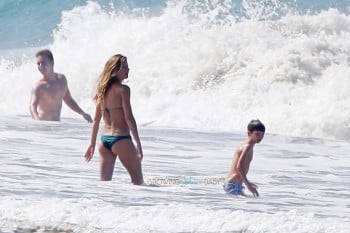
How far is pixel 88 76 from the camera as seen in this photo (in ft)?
69.2

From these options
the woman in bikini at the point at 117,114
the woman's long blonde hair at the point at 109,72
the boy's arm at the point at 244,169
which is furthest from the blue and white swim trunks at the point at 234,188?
the woman's long blonde hair at the point at 109,72

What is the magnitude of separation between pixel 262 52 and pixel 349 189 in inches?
396

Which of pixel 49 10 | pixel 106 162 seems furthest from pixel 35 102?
pixel 49 10

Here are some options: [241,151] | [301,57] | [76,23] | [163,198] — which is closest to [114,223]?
[163,198]

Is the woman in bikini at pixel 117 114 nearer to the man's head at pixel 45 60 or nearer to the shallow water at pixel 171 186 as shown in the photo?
the shallow water at pixel 171 186

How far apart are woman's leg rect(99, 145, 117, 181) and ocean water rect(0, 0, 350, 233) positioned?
0.15 m

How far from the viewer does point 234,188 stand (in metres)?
8.82

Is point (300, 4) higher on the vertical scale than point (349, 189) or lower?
higher

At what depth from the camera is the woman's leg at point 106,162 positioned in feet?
29.2

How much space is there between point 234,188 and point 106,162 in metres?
1.11

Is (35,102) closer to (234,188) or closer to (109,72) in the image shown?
(109,72)

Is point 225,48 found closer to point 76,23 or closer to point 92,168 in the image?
point 76,23

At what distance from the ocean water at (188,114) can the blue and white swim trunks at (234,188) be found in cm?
7

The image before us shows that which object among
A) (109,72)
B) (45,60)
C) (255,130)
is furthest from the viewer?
(45,60)
